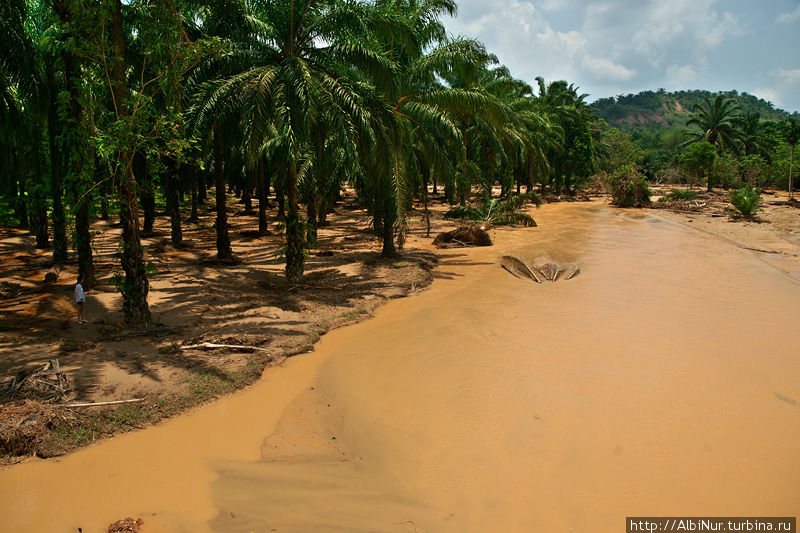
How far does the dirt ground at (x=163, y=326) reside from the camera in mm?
6027

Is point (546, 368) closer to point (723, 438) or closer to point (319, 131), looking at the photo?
point (723, 438)

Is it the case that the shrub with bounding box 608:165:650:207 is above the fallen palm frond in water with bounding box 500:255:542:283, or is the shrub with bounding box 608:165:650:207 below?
above

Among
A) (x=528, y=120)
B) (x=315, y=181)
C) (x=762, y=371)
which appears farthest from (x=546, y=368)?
(x=528, y=120)

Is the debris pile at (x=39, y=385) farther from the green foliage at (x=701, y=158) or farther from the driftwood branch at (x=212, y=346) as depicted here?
the green foliage at (x=701, y=158)

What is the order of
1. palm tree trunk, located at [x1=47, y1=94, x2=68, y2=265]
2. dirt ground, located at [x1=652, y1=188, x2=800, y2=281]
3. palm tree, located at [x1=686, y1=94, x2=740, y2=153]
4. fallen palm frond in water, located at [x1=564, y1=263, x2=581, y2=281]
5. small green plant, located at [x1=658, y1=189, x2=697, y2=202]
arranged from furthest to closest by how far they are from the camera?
palm tree, located at [x1=686, y1=94, x2=740, y2=153], small green plant, located at [x1=658, y1=189, x2=697, y2=202], dirt ground, located at [x1=652, y1=188, x2=800, y2=281], fallen palm frond in water, located at [x1=564, y1=263, x2=581, y2=281], palm tree trunk, located at [x1=47, y1=94, x2=68, y2=265]

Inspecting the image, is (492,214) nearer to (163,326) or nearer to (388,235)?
(388,235)

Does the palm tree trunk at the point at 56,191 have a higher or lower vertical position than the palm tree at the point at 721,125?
lower

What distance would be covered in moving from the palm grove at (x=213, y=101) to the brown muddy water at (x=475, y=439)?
3884 millimetres

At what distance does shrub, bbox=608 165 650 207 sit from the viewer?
130ft

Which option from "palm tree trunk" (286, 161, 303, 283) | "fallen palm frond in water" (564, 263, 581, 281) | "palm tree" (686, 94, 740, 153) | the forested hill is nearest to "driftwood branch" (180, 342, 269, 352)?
"palm tree trunk" (286, 161, 303, 283)

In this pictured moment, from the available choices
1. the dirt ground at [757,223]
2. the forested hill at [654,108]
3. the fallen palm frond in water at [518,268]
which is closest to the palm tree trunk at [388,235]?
the fallen palm frond in water at [518,268]

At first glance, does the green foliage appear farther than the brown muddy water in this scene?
Yes

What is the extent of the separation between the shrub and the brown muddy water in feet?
102

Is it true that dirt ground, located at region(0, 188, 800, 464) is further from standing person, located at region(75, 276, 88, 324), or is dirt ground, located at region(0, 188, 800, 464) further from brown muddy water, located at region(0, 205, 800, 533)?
brown muddy water, located at region(0, 205, 800, 533)
